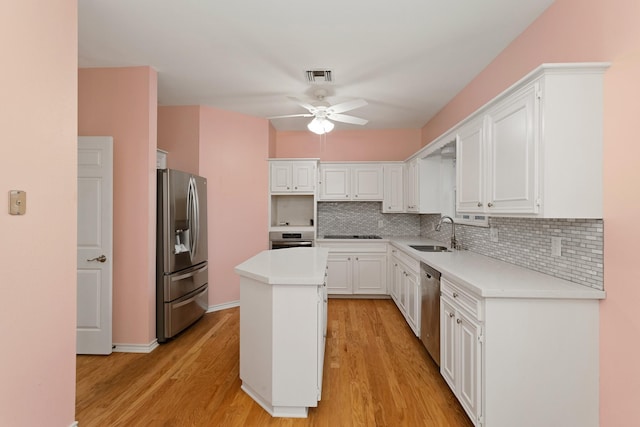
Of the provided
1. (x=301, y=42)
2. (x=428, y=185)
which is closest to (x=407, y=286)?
(x=428, y=185)

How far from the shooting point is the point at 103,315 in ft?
9.48

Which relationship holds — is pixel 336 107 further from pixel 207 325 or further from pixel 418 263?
pixel 207 325

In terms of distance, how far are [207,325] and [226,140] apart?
2.51m

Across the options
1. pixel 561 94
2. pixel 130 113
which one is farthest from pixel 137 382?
pixel 561 94

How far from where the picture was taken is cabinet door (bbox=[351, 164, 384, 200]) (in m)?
4.96

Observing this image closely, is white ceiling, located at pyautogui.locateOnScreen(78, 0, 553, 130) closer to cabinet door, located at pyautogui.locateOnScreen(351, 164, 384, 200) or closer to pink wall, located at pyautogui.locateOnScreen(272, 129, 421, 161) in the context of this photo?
cabinet door, located at pyautogui.locateOnScreen(351, 164, 384, 200)

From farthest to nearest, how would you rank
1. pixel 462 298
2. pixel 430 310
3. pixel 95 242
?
pixel 95 242 → pixel 430 310 → pixel 462 298

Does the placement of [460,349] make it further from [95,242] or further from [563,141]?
[95,242]

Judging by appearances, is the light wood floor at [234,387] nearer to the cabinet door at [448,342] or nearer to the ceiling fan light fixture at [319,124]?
the cabinet door at [448,342]

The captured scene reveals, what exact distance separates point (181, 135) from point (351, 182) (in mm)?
2633

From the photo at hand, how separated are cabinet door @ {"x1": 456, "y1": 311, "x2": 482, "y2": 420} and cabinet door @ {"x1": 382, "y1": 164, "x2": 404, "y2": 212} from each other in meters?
2.99

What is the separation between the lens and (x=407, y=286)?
357cm

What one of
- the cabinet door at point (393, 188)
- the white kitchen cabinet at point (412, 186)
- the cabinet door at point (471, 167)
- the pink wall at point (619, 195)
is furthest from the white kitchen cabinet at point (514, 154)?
the cabinet door at point (393, 188)

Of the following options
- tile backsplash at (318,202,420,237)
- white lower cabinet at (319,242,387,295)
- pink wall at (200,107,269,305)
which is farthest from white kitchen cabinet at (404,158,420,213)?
pink wall at (200,107,269,305)
